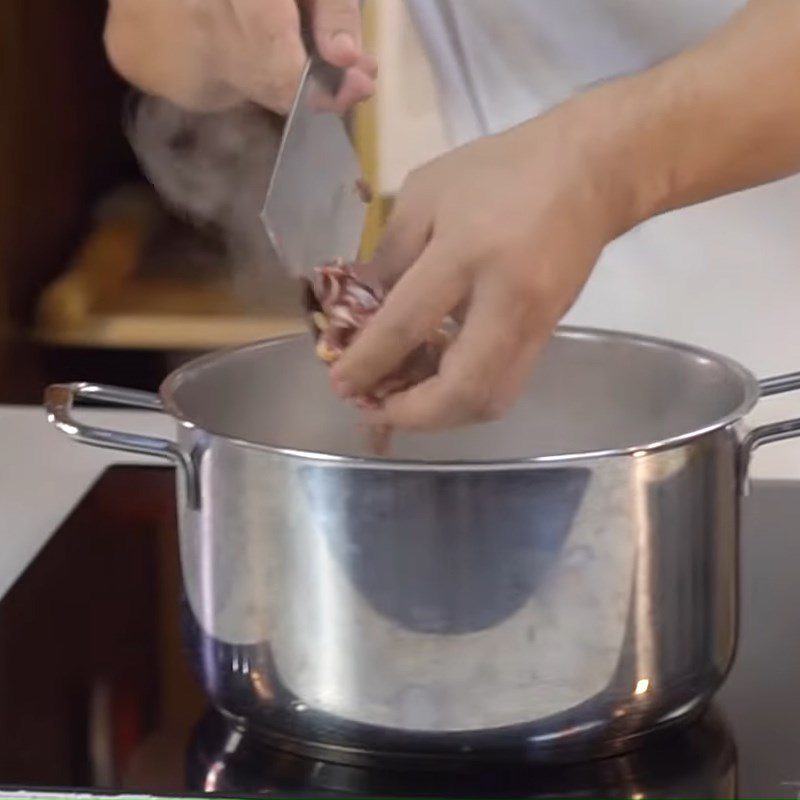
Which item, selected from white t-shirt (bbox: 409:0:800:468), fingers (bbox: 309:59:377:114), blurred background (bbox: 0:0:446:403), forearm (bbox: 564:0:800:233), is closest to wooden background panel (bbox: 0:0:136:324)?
blurred background (bbox: 0:0:446:403)

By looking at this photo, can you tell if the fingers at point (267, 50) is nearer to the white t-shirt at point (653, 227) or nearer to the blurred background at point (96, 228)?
the white t-shirt at point (653, 227)

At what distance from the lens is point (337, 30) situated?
0.69 meters

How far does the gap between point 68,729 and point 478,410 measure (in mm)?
206

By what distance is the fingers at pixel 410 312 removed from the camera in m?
0.56

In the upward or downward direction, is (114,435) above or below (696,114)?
below

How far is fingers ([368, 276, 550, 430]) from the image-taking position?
1.86 feet

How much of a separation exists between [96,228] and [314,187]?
1.08m

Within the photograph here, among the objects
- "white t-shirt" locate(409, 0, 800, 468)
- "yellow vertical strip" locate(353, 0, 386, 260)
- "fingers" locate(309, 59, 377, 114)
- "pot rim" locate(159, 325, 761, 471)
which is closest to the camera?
"pot rim" locate(159, 325, 761, 471)

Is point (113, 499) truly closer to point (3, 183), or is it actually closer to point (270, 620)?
point (270, 620)

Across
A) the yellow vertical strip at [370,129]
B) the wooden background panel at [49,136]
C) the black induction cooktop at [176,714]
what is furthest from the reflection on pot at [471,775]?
the wooden background panel at [49,136]

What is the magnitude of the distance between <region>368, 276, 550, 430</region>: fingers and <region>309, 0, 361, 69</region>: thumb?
163 millimetres

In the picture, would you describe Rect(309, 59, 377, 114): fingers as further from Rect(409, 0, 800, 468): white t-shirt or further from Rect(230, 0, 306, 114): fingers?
Rect(409, 0, 800, 468): white t-shirt

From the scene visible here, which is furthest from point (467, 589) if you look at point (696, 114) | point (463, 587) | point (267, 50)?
point (267, 50)

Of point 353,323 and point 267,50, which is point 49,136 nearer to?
point 267,50
